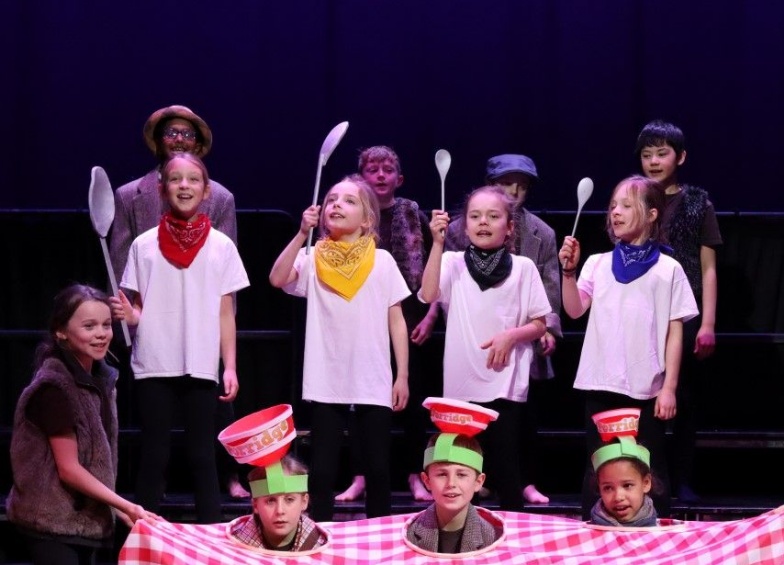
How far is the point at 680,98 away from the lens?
5.84 m

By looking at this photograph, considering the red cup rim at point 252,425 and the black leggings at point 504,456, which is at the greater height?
the red cup rim at point 252,425

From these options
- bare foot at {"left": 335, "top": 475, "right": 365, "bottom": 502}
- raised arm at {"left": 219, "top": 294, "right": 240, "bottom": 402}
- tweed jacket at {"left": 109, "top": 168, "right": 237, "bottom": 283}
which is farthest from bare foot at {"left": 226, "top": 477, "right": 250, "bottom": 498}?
tweed jacket at {"left": 109, "top": 168, "right": 237, "bottom": 283}

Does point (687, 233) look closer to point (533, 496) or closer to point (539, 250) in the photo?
point (539, 250)

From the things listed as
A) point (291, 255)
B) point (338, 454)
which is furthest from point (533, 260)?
point (338, 454)

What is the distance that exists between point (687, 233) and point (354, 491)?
156cm

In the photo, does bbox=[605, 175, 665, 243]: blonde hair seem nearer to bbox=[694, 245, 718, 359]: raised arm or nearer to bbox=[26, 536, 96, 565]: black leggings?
bbox=[694, 245, 718, 359]: raised arm

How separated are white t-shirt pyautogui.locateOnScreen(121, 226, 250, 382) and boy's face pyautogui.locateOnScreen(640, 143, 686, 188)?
63.5 inches

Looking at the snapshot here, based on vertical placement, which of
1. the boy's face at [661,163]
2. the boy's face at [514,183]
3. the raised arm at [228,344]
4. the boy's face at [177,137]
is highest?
the boy's face at [177,137]

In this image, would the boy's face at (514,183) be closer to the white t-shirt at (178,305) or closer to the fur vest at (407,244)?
the fur vest at (407,244)

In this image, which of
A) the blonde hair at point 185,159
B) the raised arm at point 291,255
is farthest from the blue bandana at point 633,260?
the blonde hair at point 185,159

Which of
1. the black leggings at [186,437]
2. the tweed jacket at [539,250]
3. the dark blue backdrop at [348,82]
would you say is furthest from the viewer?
the dark blue backdrop at [348,82]

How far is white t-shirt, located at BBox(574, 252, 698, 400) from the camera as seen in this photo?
437cm

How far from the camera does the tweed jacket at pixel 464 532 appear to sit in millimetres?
3529

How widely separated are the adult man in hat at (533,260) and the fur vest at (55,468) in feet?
5.61
